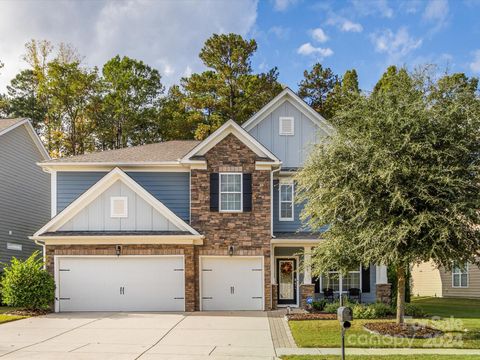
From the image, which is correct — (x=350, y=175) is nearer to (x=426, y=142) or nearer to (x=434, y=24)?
(x=426, y=142)

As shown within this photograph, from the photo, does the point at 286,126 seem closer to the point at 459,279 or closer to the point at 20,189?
the point at 20,189

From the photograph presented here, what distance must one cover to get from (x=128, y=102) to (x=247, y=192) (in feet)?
65.0

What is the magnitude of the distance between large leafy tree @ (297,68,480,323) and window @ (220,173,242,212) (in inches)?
222

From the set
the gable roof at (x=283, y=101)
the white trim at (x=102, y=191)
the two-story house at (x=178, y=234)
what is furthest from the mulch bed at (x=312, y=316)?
the gable roof at (x=283, y=101)

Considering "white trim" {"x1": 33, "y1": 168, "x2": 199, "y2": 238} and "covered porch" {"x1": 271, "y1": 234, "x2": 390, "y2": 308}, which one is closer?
"white trim" {"x1": 33, "y1": 168, "x2": 199, "y2": 238}

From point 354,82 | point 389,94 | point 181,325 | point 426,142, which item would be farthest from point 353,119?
point 354,82

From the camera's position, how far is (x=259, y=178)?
2027 centimetres

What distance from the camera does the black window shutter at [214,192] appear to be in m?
20.1

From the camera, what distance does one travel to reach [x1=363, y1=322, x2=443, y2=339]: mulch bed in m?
13.6

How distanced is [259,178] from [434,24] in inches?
316

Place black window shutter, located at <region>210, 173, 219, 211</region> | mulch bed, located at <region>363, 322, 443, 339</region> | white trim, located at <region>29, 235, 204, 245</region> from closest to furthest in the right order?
mulch bed, located at <region>363, 322, 443, 339</region>, white trim, located at <region>29, 235, 204, 245</region>, black window shutter, located at <region>210, 173, 219, 211</region>

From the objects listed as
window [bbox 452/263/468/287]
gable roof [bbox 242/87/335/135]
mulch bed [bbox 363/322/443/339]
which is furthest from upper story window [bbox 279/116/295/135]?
window [bbox 452/263/468/287]

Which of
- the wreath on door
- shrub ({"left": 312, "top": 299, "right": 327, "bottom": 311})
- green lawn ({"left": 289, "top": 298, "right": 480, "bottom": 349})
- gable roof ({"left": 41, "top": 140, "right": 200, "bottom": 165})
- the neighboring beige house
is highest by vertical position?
gable roof ({"left": 41, "top": 140, "right": 200, "bottom": 165})

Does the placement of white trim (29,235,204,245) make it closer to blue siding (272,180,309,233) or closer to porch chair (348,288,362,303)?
blue siding (272,180,309,233)
